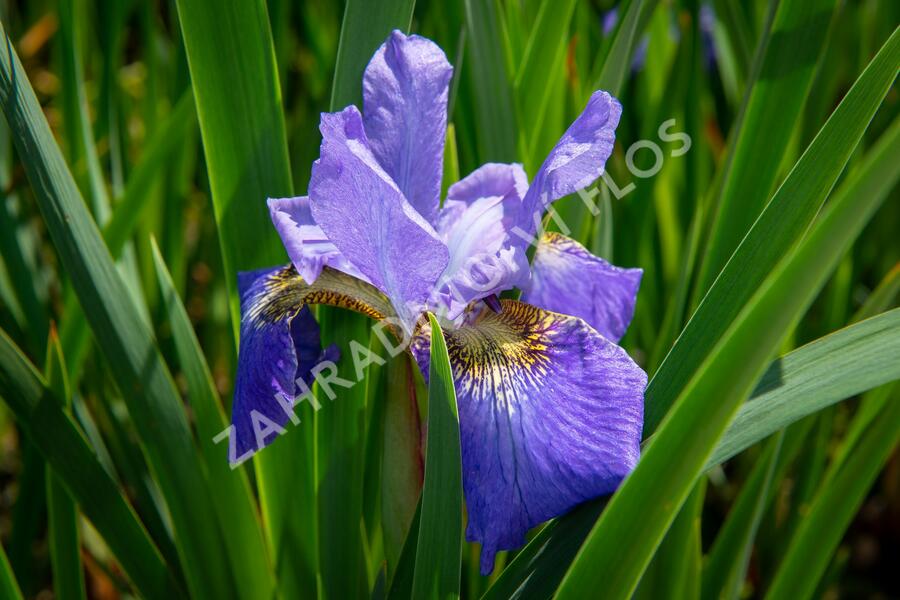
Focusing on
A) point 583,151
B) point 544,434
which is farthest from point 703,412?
point 583,151

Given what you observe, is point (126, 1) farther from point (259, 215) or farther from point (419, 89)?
point (419, 89)

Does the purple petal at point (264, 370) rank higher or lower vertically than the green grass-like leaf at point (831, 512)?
higher

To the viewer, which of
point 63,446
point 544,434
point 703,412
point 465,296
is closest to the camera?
point 703,412

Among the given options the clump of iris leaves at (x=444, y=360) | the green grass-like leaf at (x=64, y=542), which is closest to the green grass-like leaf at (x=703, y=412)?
the clump of iris leaves at (x=444, y=360)

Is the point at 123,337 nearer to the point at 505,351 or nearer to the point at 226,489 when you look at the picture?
the point at 226,489

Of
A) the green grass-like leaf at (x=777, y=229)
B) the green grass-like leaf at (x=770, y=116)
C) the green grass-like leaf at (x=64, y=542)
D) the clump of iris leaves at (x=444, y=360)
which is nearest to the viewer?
the clump of iris leaves at (x=444, y=360)

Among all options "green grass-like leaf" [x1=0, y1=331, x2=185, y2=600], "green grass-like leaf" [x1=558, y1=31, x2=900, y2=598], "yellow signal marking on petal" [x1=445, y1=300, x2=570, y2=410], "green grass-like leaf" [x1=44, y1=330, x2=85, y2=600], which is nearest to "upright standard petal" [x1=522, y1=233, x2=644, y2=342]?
"yellow signal marking on petal" [x1=445, y1=300, x2=570, y2=410]

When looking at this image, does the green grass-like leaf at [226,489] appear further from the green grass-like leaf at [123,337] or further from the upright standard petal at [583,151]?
the upright standard petal at [583,151]
